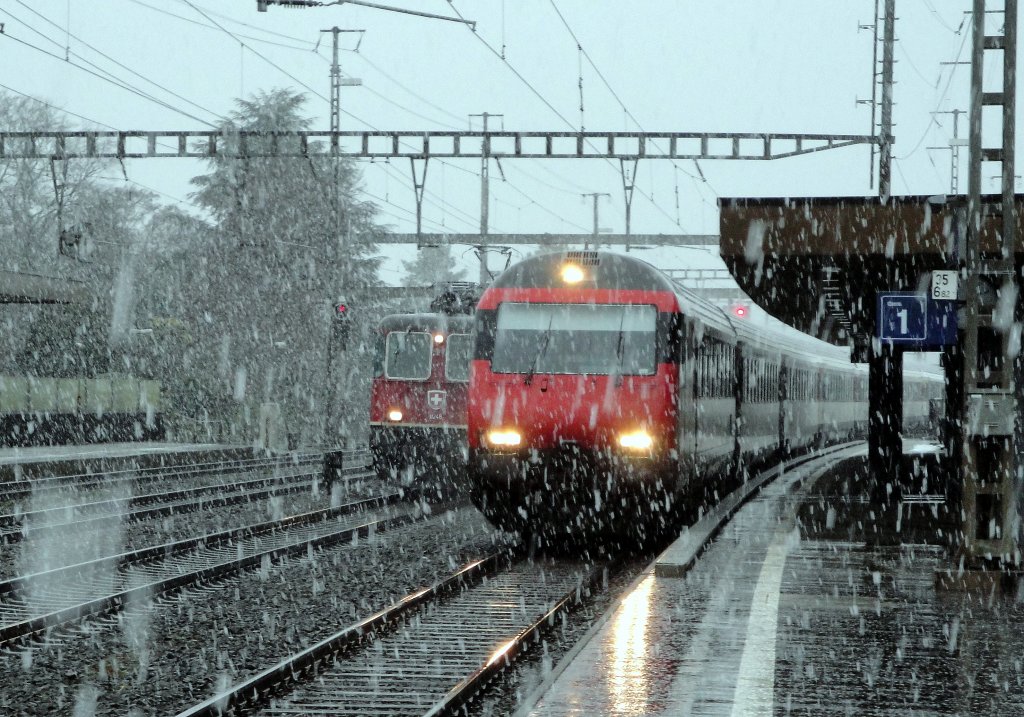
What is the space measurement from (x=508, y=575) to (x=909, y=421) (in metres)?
43.3

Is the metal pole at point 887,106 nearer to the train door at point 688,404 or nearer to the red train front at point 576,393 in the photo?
the train door at point 688,404

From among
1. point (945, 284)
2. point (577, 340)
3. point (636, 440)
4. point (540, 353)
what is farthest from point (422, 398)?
point (945, 284)

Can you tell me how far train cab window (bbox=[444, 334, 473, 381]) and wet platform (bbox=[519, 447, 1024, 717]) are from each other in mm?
9104

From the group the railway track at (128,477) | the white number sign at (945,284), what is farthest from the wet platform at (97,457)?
the white number sign at (945,284)

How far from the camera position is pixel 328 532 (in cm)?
1669

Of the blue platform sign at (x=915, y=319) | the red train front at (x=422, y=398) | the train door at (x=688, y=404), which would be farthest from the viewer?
the red train front at (x=422, y=398)

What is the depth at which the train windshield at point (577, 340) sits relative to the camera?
1390 cm

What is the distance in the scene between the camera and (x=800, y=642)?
8320 millimetres

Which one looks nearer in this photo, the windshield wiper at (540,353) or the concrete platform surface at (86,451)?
the windshield wiper at (540,353)

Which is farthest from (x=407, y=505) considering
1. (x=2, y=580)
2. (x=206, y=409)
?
(x=206, y=409)

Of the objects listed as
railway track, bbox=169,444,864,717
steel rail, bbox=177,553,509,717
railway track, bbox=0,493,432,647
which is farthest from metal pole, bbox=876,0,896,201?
steel rail, bbox=177,553,509,717

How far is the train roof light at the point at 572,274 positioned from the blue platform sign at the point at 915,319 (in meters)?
4.19

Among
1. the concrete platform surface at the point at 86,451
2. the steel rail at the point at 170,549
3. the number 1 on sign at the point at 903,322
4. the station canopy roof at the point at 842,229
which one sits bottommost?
the steel rail at the point at 170,549

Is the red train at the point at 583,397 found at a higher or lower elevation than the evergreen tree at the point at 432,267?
lower
